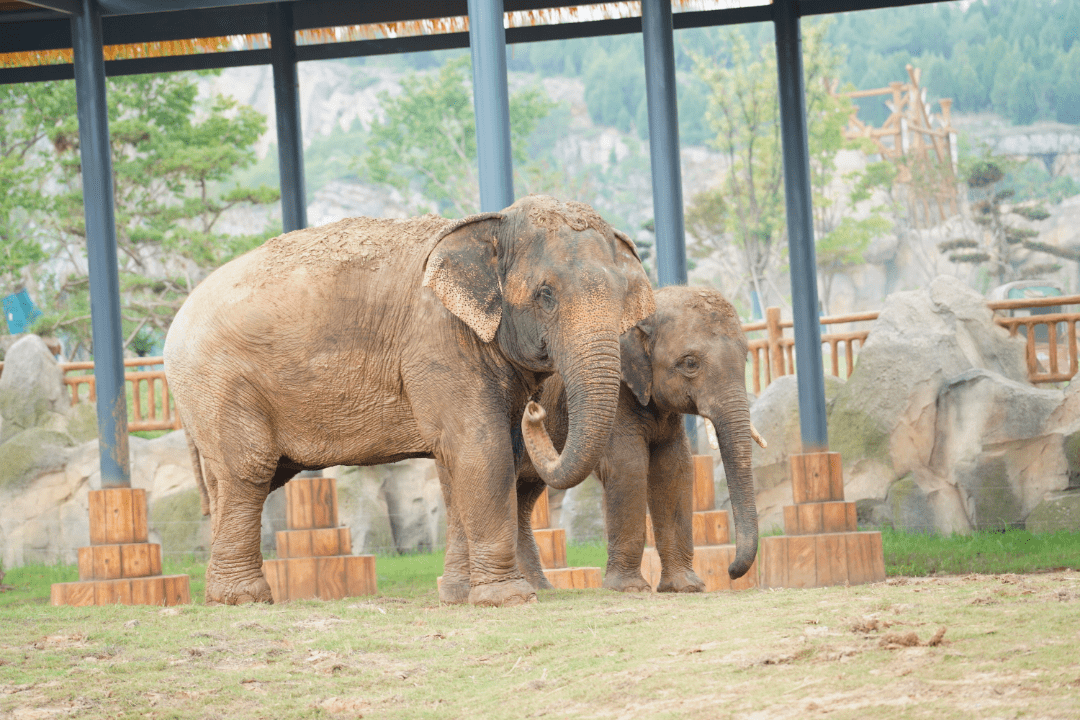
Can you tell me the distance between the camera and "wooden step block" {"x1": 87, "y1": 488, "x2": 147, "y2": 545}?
7219mm

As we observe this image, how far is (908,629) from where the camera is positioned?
390 cm

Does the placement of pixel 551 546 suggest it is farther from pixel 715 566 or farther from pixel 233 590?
pixel 233 590

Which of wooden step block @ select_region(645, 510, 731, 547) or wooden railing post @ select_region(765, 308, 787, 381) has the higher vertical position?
wooden railing post @ select_region(765, 308, 787, 381)

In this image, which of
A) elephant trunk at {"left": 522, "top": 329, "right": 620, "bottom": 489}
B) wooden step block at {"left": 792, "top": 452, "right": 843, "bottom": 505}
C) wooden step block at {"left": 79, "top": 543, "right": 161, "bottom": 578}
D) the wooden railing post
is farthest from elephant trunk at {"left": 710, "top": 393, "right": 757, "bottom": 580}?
the wooden railing post

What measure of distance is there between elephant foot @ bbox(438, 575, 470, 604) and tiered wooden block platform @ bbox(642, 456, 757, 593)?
5.53 ft

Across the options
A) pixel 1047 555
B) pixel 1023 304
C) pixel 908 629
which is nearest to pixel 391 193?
pixel 1023 304

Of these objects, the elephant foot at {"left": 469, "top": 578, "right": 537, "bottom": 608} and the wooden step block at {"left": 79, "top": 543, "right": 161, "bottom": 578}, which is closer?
the elephant foot at {"left": 469, "top": 578, "right": 537, "bottom": 608}

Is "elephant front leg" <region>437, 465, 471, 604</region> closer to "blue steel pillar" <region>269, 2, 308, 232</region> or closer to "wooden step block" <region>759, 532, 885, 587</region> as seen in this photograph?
"wooden step block" <region>759, 532, 885, 587</region>

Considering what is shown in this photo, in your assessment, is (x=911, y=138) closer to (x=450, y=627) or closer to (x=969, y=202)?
(x=969, y=202)

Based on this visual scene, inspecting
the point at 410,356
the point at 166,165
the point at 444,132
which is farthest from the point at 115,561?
the point at 444,132

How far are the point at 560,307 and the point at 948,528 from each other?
22.4 ft

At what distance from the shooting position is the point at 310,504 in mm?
8922

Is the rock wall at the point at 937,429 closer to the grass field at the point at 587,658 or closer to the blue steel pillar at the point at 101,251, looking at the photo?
the grass field at the point at 587,658

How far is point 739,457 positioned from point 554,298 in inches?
57.1
